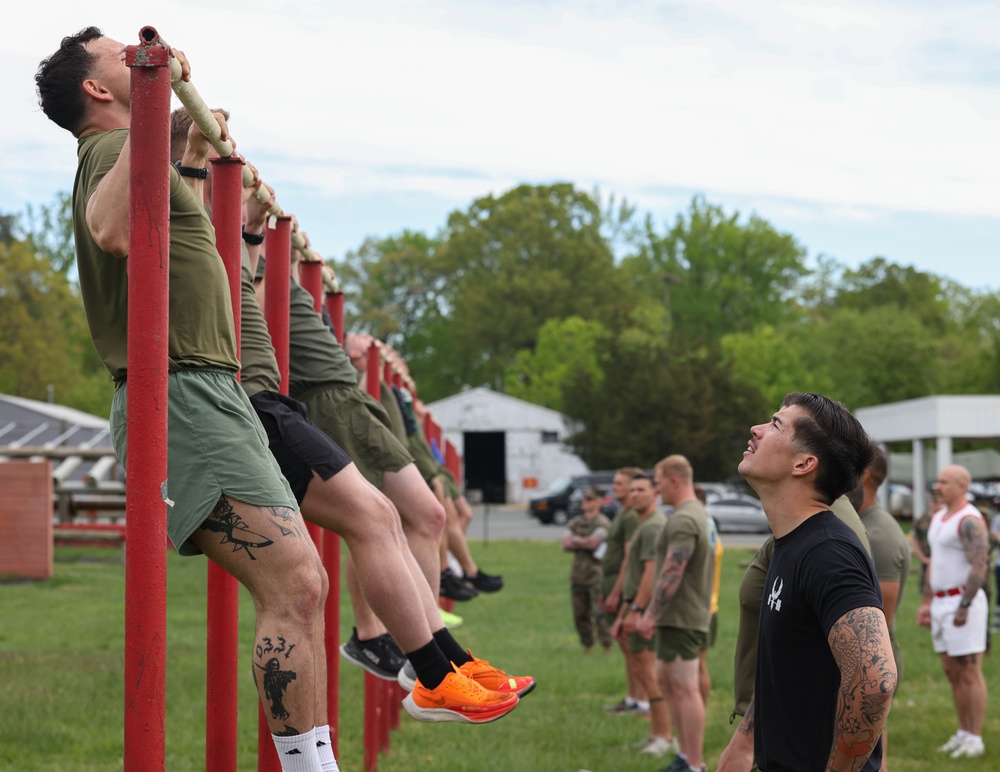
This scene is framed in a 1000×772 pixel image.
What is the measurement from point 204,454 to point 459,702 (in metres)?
1.22

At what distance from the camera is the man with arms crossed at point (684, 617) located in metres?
8.37

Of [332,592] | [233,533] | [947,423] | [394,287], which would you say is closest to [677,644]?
[332,592]

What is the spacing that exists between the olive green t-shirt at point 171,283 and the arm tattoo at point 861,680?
1670 mm

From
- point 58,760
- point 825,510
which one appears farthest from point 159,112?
point 58,760

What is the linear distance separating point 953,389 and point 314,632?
55285 mm

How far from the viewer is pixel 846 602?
9.75 ft

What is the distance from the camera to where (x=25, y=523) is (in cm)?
2050

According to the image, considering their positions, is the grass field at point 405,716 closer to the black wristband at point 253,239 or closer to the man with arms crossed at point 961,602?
the man with arms crossed at point 961,602

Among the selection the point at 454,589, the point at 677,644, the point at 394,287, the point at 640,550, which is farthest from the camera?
the point at 394,287

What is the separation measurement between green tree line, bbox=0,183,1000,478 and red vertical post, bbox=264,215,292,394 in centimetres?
3851

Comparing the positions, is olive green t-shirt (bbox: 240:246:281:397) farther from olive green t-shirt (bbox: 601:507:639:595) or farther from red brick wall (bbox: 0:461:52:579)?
red brick wall (bbox: 0:461:52:579)

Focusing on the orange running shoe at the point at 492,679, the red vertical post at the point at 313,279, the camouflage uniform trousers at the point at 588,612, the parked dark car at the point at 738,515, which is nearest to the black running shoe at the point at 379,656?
the red vertical post at the point at 313,279

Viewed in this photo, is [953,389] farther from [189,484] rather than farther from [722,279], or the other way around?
[189,484]

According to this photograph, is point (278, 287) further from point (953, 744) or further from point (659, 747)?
point (953, 744)
